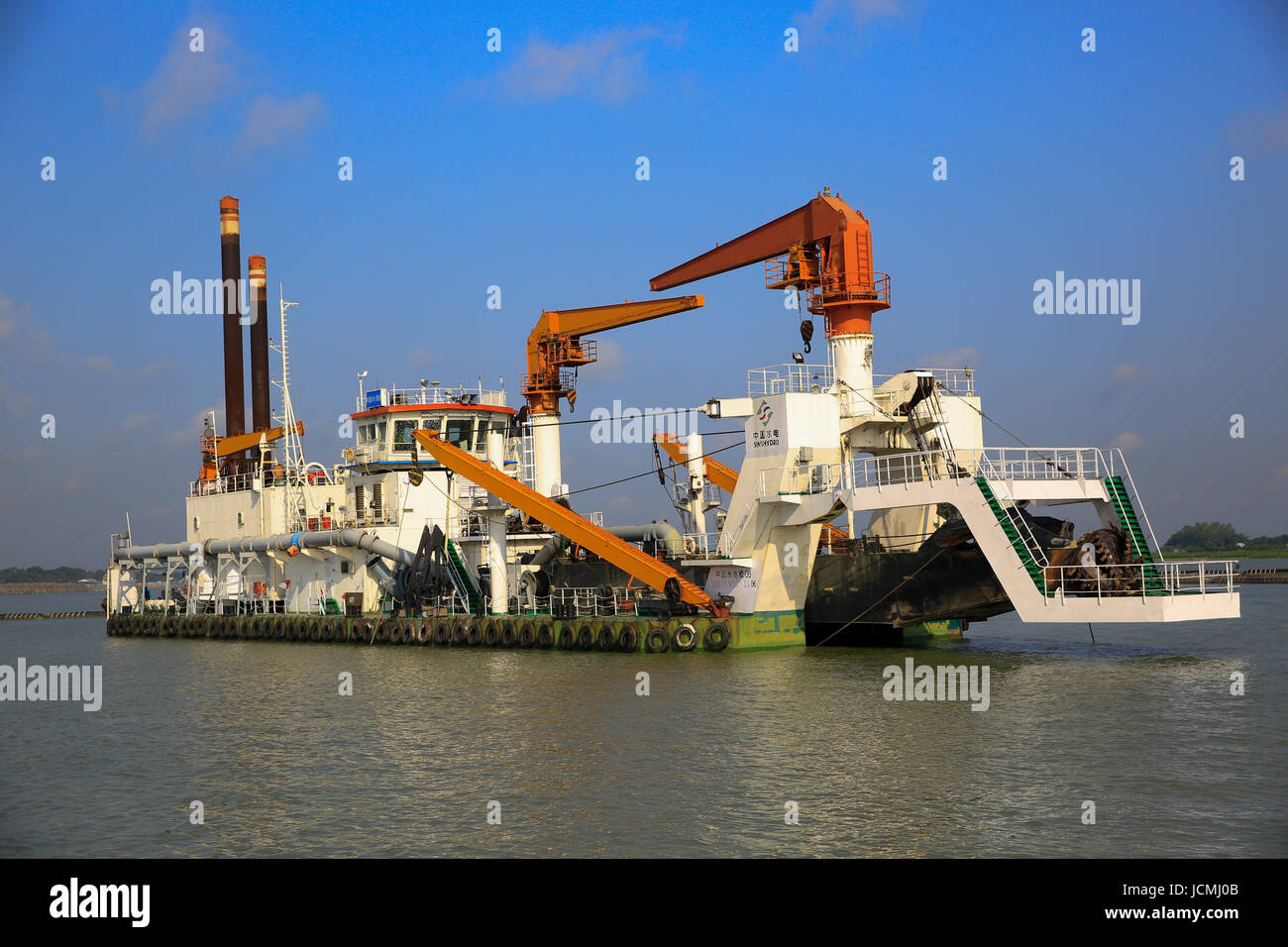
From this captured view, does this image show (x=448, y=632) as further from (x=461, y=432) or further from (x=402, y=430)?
(x=461, y=432)

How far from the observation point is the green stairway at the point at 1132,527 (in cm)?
2364

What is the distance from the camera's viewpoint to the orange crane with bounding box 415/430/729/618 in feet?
96.6

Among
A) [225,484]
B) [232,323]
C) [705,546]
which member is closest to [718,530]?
[705,546]

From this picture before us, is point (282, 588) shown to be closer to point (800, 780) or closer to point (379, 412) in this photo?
point (379, 412)

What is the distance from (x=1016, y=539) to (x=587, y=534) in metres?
11.4

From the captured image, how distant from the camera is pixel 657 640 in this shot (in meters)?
29.1

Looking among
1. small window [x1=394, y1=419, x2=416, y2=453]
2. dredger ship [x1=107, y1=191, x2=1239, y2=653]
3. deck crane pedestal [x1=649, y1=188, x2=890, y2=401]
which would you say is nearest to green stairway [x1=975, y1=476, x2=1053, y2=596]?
dredger ship [x1=107, y1=191, x2=1239, y2=653]

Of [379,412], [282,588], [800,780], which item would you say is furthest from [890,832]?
[282,588]

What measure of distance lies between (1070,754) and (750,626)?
1361 centimetres

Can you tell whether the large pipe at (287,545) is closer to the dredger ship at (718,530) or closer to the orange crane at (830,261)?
the dredger ship at (718,530)

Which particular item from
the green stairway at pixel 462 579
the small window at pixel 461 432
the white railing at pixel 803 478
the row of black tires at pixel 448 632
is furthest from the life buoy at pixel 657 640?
the small window at pixel 461 432

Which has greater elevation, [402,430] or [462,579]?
[402,430]

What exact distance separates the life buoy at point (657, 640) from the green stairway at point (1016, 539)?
884 centimetres

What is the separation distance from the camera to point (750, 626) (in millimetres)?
29031
